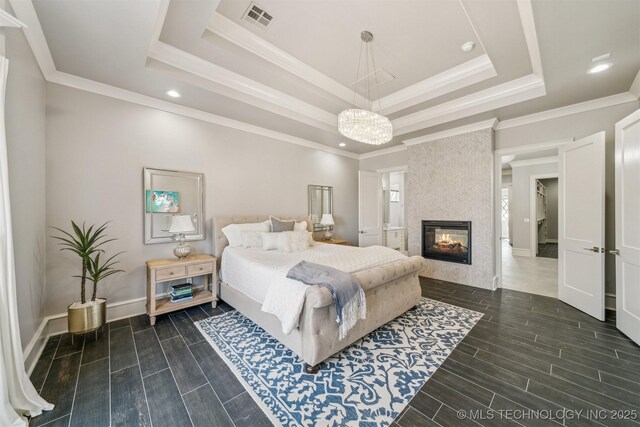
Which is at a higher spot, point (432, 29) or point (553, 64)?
point (432, 29)

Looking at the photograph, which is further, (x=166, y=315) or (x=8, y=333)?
(x=166, y=315)

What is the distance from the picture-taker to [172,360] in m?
2.26

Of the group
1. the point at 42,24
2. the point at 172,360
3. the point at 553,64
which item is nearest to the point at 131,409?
the point at 172,360

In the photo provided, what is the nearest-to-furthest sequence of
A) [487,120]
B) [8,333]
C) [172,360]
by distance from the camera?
[8,333] < [172,360] < [487,120]

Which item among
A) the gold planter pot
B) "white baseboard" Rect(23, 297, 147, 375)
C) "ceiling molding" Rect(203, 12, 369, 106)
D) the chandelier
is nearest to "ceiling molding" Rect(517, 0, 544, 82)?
the chandelier

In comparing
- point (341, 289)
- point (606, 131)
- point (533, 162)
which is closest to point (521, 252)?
point (533, 162)

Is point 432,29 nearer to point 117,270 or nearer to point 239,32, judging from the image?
point 239,32

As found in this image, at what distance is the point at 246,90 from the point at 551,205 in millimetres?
12118

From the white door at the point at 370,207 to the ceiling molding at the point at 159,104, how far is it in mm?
1768

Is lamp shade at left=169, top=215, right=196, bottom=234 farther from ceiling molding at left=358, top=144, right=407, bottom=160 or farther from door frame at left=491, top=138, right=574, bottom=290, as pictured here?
door frame at left=491, top=138, right=574, bottom=290

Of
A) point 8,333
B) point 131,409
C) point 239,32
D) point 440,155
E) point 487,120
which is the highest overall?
point 239,32

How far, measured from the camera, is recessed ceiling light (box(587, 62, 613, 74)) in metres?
2.63

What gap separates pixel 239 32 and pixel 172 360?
3.38 meters

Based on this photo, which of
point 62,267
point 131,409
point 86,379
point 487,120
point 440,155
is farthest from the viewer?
point 440,155
